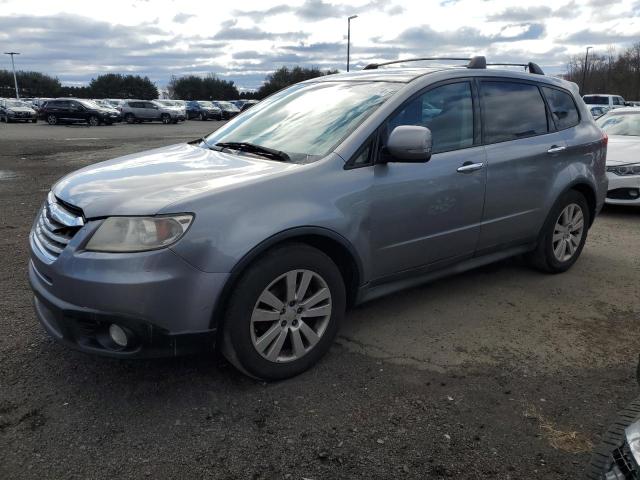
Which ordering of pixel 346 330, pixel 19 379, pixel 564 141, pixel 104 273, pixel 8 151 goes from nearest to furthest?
pixel 104 273
pixel 19 379
pixel 346 330
pixel 564 141
pixel 8 151

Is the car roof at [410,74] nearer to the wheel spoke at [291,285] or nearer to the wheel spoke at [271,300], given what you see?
the wheel spoke at [291,285]

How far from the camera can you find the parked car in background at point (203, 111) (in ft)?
148

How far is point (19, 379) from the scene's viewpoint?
3.08 m

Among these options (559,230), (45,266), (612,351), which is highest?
(45,266)

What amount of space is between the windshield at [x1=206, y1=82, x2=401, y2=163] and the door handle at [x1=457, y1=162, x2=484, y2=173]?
70cm

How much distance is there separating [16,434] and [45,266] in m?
0.81

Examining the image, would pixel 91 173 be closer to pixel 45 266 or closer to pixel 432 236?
pixel 45 266

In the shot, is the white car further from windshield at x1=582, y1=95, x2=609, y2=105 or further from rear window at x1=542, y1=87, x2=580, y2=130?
windshield at x1=582, y1=95, x2=609, y2=105

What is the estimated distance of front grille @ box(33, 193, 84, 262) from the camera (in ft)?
9.18

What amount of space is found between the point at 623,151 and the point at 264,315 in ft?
22.7

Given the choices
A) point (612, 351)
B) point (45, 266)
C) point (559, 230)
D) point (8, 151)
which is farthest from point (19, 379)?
point (8, 151)

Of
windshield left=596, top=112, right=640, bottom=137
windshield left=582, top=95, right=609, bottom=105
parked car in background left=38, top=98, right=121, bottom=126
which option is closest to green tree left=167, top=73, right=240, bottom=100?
parked car in background left=38, top=98, right=121, bottom=126

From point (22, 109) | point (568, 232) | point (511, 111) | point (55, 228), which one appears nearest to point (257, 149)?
point (55, 228)

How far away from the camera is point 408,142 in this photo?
319 cm
